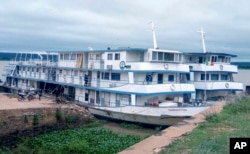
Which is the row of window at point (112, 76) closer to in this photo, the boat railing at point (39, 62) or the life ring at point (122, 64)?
the life ring at point (122, 64)

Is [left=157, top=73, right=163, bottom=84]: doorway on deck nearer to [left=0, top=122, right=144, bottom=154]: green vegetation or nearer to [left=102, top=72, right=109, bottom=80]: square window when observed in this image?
[left=102, top=72, right=109, bottom=80]: square window

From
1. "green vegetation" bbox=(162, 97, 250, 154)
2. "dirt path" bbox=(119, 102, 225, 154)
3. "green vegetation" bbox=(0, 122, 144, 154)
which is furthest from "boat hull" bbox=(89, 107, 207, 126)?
"dirt path" bbox=(119, 102, 225, 154)

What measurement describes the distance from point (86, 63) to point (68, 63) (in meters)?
2.74

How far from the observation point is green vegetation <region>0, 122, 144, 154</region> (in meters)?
16.1

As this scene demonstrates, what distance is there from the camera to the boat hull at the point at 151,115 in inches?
821

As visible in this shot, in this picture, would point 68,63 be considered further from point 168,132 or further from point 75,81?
point 168,132

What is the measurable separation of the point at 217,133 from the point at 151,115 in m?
13.2

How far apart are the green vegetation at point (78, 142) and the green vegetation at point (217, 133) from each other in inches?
266

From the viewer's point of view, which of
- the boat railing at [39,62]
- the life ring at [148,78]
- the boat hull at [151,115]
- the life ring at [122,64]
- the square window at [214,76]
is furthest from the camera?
the boat railing at [39,62]

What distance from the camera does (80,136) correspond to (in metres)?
19.6

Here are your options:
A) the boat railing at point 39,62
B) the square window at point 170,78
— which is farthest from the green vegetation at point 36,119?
the boat railing at point 39,62

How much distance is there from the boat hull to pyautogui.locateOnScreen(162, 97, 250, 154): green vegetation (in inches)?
373

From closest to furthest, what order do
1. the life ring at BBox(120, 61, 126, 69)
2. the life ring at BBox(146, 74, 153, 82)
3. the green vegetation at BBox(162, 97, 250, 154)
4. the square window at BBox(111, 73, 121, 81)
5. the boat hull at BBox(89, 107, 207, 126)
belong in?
the green vegetation at BBox(162, 97, 250, 154) → the boat hull at BBox(89, 107, 207, 126) → the life ring at BBox(146, 74, 153, 82) → the life ring at BBox(120, 61, 126, 69) → the square window at BBox(111, 73, 121, 81)

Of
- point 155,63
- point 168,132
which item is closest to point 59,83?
point 155,63
